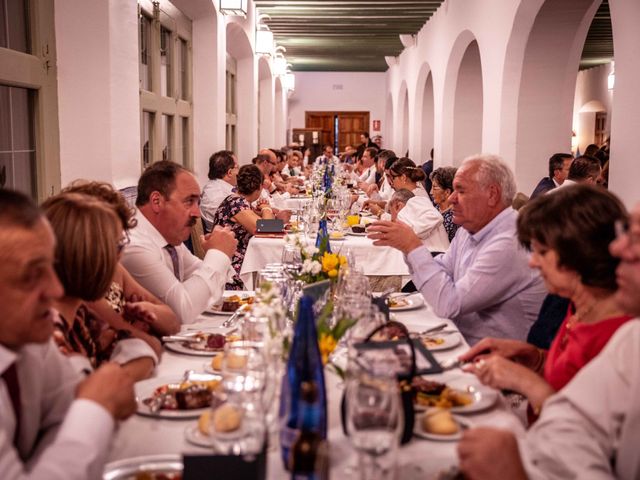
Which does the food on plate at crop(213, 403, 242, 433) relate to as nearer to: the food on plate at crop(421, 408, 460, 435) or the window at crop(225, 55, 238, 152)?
the food on plate at crop(421, 408, 460, 435)

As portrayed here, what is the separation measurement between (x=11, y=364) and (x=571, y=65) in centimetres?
647

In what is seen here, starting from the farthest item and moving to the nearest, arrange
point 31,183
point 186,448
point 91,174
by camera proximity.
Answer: point 91,174 < point 31,183 < point 186,448

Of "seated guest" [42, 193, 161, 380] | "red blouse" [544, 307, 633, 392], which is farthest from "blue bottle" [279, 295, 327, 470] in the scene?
"red blouse" [544, 307, 633, 392]

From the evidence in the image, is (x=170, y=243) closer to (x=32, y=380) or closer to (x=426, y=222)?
(x=32, y=380)

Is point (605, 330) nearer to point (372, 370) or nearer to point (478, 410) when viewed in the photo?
point (478, 410)

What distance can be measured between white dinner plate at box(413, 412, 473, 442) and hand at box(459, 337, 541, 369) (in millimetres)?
493

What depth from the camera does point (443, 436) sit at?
1.72 m

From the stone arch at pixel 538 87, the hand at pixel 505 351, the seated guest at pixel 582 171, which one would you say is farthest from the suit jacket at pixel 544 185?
the hand at pixel 505 351

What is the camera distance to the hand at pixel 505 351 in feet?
→ 7.63

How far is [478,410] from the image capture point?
6.23 ft

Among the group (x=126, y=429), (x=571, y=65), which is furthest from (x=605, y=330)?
(x=571, y=65)

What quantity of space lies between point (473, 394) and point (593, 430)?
1.64ft

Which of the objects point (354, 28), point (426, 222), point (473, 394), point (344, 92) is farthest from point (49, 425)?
point (344, 92)

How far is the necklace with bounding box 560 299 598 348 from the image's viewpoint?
197 cm
